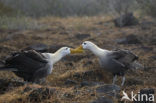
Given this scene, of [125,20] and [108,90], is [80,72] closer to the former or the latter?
[108,90]

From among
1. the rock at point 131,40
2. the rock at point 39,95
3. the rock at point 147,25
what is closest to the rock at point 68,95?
the rock at point 39,95

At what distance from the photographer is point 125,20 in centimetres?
1246

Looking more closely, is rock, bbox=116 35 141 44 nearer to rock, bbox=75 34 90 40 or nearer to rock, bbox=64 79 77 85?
rock, bbox=75 34 90 40

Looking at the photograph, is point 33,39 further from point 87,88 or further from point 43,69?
point 87,88

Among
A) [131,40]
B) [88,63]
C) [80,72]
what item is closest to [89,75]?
[80,72]

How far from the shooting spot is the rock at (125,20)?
40.5ft

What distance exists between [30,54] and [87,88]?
3.92 ft

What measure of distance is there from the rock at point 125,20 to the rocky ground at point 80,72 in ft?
0.96

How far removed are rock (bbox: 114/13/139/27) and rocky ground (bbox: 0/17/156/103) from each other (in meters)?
0.29

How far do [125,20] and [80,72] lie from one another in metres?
6.87

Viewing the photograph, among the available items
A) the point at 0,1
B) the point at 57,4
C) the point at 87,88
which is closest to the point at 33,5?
the point at 57,4

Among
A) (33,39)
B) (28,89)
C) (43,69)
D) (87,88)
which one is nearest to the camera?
(28,89)

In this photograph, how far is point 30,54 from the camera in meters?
5.23

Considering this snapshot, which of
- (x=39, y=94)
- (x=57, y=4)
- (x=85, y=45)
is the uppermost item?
(x=57, y=4)
